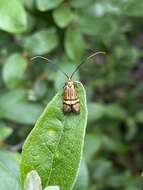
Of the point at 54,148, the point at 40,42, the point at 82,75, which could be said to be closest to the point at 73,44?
the point at 40,42

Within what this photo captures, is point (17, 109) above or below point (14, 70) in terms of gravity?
below

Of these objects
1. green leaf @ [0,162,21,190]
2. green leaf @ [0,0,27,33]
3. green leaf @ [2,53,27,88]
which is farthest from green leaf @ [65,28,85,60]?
green leaf @ [0,162,21,190]

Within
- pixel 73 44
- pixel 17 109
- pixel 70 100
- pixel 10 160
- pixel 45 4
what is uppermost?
pixel 45 4

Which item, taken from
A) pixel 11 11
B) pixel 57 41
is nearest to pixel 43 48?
pixel 57 41

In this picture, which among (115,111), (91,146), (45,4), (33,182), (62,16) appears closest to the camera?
(33,182)

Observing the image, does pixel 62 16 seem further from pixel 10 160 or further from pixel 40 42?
pixel 10 160

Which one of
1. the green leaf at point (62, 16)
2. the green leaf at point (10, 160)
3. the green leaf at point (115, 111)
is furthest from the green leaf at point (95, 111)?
the green leaf at point (10, 160)

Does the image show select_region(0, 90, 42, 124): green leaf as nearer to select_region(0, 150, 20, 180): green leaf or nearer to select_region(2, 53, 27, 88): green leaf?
select_region(2, 53, 27, 88): green leaf

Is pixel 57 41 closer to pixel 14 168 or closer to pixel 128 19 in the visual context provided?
pixel 14 168
